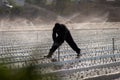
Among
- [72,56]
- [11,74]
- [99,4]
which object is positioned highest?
[11,74]

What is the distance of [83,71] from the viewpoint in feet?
31.3

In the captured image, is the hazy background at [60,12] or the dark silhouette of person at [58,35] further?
the hazy background at [60,12]

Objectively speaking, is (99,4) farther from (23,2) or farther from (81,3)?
(23,2)

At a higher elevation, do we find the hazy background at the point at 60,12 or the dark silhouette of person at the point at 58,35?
the dark silhouette of person at the point at 58,35

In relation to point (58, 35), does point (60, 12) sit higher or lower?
lower

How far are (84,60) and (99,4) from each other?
53565 mm

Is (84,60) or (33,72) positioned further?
(84,60)

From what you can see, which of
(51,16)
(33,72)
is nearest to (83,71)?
(33,72)

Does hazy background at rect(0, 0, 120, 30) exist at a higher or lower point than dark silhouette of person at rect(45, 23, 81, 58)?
lower

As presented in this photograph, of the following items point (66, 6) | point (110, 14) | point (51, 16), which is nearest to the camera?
point (51, 16)

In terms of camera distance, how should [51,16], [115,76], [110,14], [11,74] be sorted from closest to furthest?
[11,74], [115,76], [51,16], [110,14]

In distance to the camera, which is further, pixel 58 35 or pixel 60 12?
pixel 60 12

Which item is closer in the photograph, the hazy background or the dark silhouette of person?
the dark silhouette of person

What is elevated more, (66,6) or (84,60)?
(84,60)
